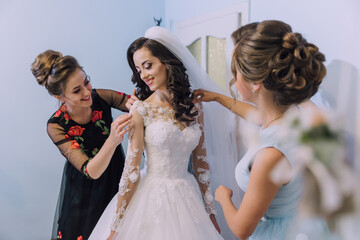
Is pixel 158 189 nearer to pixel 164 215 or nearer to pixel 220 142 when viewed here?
pixel 164 215

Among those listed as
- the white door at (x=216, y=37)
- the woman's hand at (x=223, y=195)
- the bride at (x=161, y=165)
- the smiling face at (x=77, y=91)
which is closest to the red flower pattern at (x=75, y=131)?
the smiling face at (x=77, y=91)

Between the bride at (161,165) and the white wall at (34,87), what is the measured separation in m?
1.03

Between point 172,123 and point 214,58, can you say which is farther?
point 214,58

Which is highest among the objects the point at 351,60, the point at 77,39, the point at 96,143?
the point at 351,60

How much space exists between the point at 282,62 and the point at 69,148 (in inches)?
47.8

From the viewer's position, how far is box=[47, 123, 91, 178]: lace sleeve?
1.58 meters

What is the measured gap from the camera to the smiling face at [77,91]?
1601 millimetres

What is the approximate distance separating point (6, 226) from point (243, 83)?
7.14 ft

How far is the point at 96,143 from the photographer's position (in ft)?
5.77

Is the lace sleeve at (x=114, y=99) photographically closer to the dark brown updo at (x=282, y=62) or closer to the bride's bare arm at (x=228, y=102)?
the bride's bare arm at (x=228, y=102)

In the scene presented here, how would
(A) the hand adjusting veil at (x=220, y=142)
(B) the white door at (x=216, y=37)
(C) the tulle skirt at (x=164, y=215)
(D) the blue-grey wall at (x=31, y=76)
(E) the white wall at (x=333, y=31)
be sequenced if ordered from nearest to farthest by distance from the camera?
(E) the white wall at (x=333, y=31) < (C) the tulle skirt at (x=164, y=215) < (A) the hand adjusting veil at (x=220, y=142) < (B) the white door at (x=216, y=37) < (D) the blue-grey wall at (x=31, y=76)

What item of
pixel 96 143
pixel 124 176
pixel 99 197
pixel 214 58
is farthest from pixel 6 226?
pixel 214 58

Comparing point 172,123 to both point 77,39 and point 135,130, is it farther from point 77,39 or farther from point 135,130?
point 77,39

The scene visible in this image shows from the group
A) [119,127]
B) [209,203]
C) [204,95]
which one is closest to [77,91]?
[119,127]
